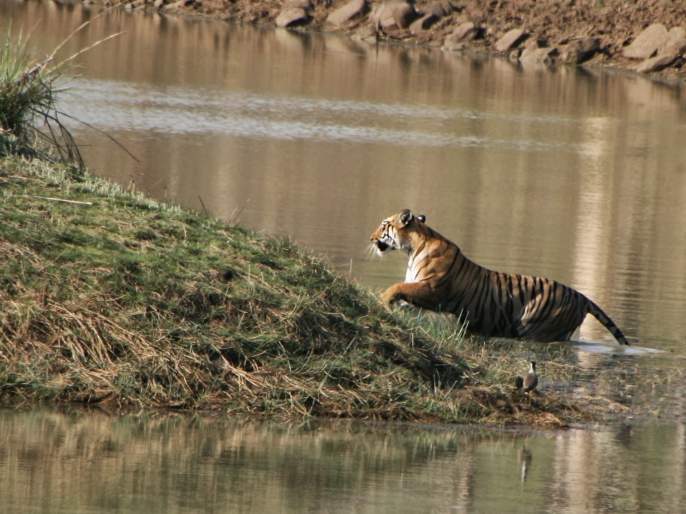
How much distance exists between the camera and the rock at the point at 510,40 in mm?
53594

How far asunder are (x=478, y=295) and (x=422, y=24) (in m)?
43.7

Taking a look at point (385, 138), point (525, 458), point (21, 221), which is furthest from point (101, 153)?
point (525, 458)

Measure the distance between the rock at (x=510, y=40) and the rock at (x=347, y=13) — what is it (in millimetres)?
5786

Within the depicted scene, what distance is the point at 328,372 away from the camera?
9555 millimetres

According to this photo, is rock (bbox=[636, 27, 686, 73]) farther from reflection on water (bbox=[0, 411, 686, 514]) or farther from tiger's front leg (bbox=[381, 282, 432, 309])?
reflection on water (bbox=[0, 411, 686, 514])

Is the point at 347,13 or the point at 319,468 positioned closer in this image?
the point at 319,468

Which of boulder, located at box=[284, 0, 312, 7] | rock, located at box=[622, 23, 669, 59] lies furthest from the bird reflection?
boulder, located at box=[284, 0, 312, 7]

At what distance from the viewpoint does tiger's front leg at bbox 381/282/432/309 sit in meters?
12.8

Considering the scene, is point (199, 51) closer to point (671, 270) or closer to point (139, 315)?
point (671, 270)

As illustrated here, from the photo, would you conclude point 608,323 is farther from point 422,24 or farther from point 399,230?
point 422,24

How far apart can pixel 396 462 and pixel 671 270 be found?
31.4 feet

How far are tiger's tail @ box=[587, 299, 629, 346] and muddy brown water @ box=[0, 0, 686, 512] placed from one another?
15cm

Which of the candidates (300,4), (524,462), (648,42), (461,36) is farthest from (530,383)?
(300,4)

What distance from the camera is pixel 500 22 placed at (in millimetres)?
56031
